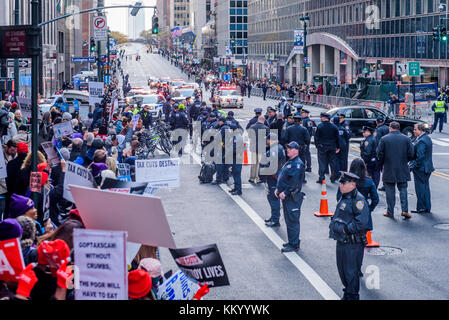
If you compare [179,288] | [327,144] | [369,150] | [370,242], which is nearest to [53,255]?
[179,288]

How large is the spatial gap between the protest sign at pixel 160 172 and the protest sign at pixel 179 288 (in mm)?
3565

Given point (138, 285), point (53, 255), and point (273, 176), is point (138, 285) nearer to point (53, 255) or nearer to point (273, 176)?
point (53, 255)

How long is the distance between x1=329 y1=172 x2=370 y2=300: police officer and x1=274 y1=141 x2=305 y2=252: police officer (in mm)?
2743

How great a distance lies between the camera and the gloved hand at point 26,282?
5688 millimetres

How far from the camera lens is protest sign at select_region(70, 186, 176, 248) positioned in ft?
19.6

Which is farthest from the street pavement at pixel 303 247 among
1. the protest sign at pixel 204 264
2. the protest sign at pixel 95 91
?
the protest sign at pixel 95 91

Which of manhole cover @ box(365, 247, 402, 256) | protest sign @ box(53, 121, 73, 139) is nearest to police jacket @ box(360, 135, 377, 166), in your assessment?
manhole cover @ box(365, 247, 402, 256)

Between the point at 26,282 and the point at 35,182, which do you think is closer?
the point at 26,282

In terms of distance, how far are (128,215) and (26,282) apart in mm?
959

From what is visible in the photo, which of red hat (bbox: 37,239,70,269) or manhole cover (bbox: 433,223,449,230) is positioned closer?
red hat (bbox: 37,239,70,269)

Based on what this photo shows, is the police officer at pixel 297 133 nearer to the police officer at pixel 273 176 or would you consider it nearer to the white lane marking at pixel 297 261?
the white lane marking at pixel 297 261

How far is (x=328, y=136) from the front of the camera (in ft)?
63.7

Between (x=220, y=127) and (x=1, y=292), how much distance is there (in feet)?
47.6

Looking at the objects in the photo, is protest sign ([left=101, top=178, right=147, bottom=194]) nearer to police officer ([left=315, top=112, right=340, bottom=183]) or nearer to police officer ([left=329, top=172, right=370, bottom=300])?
police officer ([left=329, top=172, right=370, bottom=300])
